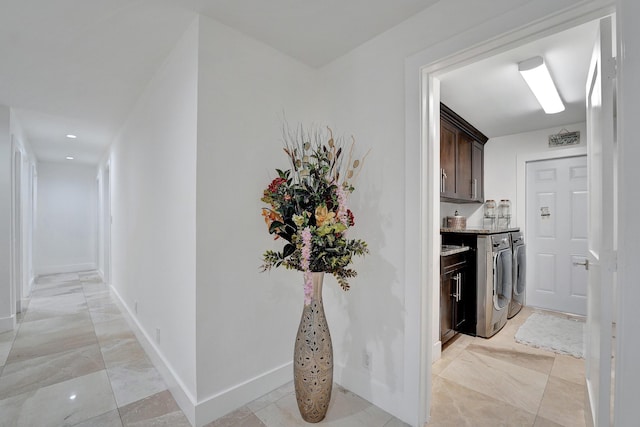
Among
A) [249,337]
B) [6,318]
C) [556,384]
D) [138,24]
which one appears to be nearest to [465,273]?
[556,384]

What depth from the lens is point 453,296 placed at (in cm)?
285

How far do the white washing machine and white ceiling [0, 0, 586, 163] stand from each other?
1.44 m

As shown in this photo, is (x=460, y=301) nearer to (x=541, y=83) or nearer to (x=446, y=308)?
(x=446, y=308)

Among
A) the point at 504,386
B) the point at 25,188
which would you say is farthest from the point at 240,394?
the point at 25,188

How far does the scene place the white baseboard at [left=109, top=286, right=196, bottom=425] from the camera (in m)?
1.73

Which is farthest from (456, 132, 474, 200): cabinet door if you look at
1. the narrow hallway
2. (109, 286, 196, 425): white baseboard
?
the narrow hallway

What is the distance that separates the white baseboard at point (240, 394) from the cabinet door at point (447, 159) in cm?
226

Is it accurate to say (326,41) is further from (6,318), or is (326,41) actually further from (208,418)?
(6,318)

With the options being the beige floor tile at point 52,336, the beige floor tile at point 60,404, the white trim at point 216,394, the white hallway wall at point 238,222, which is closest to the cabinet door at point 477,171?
the white hallway wall at point 238,222

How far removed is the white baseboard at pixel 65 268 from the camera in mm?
6083

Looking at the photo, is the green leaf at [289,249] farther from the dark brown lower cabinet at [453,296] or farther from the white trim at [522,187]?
the white trim at [522,187]

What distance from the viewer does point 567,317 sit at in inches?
143

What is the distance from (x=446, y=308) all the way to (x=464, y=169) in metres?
1.75

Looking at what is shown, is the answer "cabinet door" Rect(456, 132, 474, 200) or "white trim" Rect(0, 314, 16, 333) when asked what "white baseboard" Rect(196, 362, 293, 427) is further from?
Answer: "white trim" Rect(0, 314, 16, 333)
